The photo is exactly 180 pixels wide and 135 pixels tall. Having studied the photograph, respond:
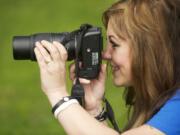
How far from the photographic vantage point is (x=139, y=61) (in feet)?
9.16

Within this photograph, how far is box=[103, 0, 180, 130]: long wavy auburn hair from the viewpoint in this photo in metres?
2.76

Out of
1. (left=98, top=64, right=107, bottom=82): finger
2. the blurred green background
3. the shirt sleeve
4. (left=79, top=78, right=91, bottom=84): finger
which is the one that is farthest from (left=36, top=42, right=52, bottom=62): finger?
the blurred green background

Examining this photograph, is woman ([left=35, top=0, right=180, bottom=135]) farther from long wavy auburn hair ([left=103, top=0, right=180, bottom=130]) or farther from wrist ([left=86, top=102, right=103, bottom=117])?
wrist ([left=86, top=102, right=103, bottom=117])

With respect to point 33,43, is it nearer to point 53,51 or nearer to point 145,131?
point 53,51

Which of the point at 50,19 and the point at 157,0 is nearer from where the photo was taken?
the point at 157,0

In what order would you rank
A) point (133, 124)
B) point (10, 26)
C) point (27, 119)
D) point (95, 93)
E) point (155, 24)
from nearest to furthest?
point (155, 24)
point (133, 124)
point (95, 93)
point (27, 119)
point (10, 26)

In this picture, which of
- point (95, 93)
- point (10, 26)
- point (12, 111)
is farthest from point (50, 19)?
point (95, 93)

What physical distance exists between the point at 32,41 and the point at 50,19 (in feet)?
Answer: 15.5

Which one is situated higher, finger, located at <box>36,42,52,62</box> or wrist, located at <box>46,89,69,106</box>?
finger, located at <box>36,42,52,62</box>

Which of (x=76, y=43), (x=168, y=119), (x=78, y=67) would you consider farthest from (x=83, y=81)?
(x=168, y=119)

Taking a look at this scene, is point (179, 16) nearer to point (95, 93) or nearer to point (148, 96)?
point (148, 96)

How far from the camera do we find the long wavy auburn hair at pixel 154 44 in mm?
2764

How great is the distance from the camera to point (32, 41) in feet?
9.69

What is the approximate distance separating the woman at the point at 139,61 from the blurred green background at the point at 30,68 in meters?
1.71
